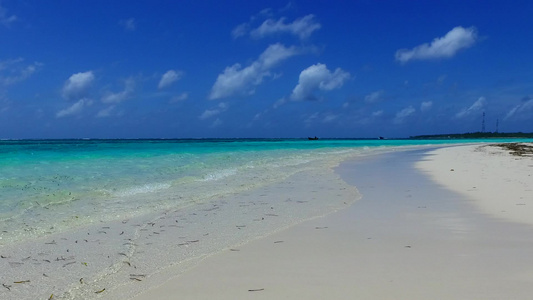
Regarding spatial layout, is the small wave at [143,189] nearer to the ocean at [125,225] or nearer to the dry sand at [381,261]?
the ocean at [125,225]

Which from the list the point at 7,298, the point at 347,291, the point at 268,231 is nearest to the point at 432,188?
the point at 268,231

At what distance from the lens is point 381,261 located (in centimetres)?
424

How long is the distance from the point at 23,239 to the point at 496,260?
5644 millimetres

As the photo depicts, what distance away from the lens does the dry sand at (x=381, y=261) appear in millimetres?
3438

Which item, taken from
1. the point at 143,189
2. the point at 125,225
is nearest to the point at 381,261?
the point at 125,225

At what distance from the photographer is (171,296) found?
3410 mm

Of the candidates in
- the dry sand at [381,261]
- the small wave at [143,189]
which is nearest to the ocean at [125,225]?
the small wave at [143,189]

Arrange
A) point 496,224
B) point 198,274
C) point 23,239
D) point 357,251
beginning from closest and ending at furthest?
point 198,274 < point 357,251 < point 23,239 < point 496,224

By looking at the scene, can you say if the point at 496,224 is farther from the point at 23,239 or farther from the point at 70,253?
the point at 23,239

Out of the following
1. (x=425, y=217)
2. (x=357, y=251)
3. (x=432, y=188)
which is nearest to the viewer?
(x=357, y=251)

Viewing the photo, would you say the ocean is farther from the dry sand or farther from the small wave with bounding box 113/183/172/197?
the dry sand

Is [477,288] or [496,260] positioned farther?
[496,260]

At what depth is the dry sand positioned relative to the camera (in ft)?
11.3

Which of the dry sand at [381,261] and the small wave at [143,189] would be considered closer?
the dry sand at [381,261]
